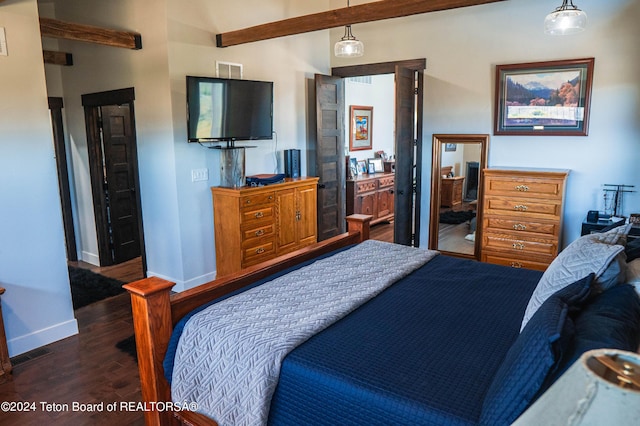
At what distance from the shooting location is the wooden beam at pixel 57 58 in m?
4.61

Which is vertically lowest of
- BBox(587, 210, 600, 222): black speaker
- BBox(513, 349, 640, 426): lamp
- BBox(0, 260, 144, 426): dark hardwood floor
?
BBox(0, 260, 144, 426): dark hardwood floor

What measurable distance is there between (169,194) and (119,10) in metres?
1.82

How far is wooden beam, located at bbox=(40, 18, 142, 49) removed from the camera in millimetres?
3315

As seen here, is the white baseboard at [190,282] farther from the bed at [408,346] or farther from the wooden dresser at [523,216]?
the wooden dresser at [523,216]

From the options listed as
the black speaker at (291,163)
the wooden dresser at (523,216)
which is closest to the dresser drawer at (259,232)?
the black speaker at (291,163)

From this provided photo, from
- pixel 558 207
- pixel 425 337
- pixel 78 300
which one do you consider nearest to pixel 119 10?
pixel 78 300

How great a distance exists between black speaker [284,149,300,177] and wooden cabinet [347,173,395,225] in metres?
1.43

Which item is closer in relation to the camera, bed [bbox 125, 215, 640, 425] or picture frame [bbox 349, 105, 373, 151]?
bed [bbox 125, 215, 640, 425]

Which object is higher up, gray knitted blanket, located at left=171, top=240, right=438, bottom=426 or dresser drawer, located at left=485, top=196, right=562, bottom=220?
dresser drawer, located at left=485, top=196, right=562, bottom=220

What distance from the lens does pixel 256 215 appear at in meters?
4.33

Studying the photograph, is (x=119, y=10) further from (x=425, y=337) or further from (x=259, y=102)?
(x=425, y=337)

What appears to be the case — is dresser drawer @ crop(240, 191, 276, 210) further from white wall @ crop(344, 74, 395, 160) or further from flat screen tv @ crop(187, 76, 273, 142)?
white wall @ crop(344, 74, 395, 160)

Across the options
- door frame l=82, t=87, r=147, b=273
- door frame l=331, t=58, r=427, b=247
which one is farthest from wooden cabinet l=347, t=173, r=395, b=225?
door frame l=82, t=87, r=147, b=273

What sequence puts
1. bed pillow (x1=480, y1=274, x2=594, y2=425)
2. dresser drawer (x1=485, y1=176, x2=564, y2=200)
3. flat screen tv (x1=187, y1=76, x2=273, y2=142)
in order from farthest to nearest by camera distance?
flat screen tv (x1=187, y1=76, x2=273, y2=142), dresser drawer (x1=485, y1=176, x2=564, y2=200), bed pillow (x1=480, y1=274, x2=594, y2=425)
